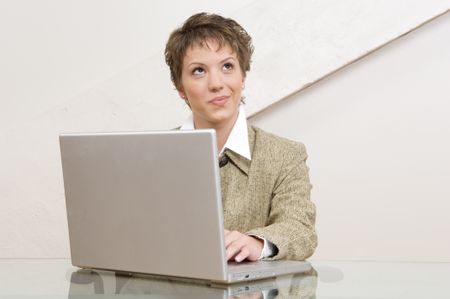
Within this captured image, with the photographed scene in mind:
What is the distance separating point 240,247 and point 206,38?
0.64 meters

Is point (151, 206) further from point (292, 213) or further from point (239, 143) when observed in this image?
point (239, 143)

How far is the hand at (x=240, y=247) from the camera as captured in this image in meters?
1.52

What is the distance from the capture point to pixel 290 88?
263cm

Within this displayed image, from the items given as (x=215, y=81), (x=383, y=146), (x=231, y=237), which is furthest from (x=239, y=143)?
(x=383, y=146)

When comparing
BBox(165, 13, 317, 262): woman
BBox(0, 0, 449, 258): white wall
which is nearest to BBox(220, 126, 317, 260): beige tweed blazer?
BBox(165, 13, 317, 262): woman

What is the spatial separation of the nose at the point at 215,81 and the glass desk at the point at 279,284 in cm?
50

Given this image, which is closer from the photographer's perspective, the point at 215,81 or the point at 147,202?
the point at 147,202

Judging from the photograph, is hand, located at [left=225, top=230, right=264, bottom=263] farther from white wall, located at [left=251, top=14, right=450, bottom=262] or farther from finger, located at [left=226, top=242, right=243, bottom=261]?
white wall, located at [left=251, top=14, right=450, bottom=262]

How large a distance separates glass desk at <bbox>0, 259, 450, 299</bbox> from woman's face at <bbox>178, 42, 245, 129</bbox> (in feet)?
1.62

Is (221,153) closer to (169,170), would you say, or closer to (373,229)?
(169,170)

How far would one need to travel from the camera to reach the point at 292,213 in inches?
72.2

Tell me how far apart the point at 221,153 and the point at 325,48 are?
73 centimetres

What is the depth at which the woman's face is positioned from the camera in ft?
6.42

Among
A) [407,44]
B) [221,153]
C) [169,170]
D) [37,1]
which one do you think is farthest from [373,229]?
[169,170]
